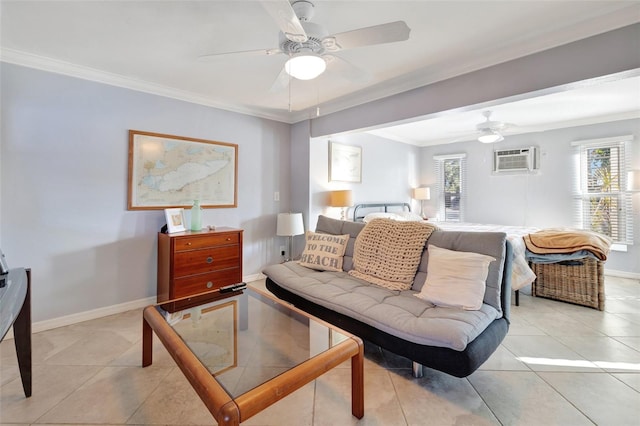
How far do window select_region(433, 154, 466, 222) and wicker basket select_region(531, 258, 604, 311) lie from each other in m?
2.52

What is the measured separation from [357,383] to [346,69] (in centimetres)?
196

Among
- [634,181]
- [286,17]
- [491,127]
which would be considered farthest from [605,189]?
[286,17]

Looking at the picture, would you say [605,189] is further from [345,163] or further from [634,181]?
[345,163]

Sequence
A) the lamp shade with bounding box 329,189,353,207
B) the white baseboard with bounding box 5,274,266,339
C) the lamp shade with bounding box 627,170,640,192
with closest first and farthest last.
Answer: the white baseboard with bounding box 5,274,266,339 → the lamp shade with bounding box 627,170,640,192 → the lamp shade with bounding box 329,189,353,207

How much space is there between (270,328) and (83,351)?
1.52 metres

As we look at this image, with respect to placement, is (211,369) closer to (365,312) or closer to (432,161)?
(365,312)

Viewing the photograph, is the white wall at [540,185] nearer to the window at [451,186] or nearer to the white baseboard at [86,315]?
the window at [451,186]

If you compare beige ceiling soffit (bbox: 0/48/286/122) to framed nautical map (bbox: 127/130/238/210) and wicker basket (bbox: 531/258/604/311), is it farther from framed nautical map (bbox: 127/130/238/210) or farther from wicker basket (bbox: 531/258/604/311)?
wicker basket (bbox: 531/258/604/311)

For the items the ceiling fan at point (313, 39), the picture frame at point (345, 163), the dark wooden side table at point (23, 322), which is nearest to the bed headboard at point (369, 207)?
the picture frame at point (345, 163)

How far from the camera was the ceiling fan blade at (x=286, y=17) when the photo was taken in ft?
3.86

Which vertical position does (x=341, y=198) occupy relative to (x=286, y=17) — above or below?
below

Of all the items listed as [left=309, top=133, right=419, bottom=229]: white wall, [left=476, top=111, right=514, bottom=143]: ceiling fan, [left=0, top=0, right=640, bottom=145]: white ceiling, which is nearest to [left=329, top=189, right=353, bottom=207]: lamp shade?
[left=309, top=133, right=419, bottom=229]: white wall

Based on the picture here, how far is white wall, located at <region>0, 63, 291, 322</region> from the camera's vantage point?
220cm

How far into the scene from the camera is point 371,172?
4.84 m
